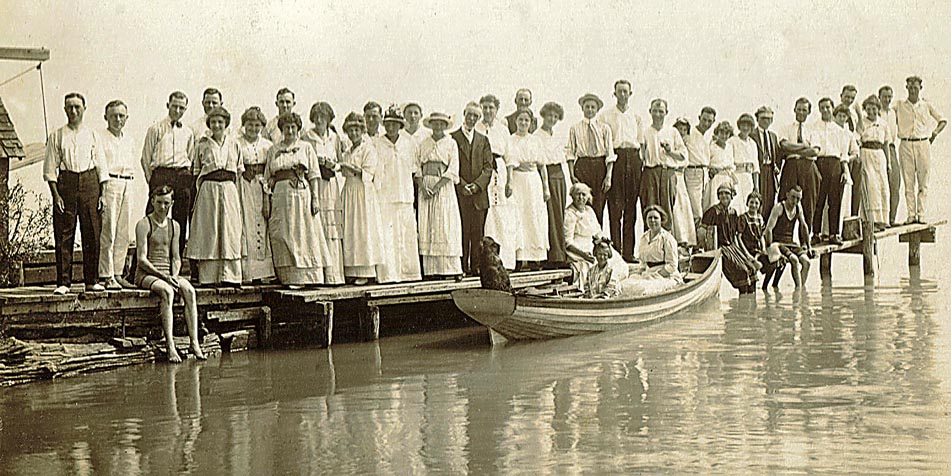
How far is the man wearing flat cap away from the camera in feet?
54.9

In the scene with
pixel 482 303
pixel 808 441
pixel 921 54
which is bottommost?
pixel 808 441

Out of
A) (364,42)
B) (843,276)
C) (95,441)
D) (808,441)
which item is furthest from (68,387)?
(843,276)

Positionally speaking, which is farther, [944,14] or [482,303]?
[944,14]

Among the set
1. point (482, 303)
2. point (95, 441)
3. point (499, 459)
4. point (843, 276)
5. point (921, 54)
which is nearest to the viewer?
point (499, 459)

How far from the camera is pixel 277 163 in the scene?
1314 centimetres

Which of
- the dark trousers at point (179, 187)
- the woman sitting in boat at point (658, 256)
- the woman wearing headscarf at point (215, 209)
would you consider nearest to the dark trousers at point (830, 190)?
the woman sitting in boat at point (658, 256)

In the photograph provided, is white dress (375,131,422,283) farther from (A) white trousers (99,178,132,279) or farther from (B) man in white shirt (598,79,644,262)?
(B) man in white shirt (598,79,644,262)

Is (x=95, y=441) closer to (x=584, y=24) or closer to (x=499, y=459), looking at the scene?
(x=499, y=459)

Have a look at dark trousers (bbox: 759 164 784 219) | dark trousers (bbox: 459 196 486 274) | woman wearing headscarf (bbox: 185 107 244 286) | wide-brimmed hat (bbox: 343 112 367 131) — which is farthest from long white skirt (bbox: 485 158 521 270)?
dark trousers (bbox: 759 164 784 219)

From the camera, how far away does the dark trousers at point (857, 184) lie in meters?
20.1

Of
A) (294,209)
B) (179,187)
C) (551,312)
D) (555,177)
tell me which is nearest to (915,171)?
(555,177)

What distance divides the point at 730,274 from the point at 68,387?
10709mm

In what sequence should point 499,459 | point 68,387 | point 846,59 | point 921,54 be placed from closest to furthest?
point 499,459, point 68,387, point 921,54, point 846,59

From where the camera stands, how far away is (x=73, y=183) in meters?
12.1
